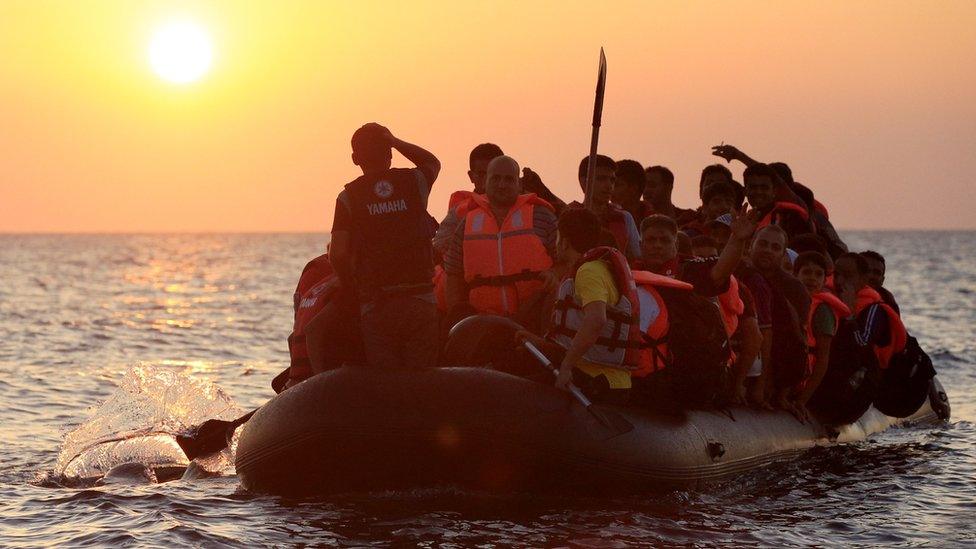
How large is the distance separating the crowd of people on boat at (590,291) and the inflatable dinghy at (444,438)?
257 mm

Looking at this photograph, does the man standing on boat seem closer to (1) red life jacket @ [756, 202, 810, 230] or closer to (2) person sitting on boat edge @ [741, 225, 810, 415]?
(2) person sitting on boat edge @ [741, 225, 810, 415]

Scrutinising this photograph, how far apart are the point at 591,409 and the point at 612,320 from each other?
56 cm

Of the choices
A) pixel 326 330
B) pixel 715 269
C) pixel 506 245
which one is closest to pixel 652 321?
pixel 715 269

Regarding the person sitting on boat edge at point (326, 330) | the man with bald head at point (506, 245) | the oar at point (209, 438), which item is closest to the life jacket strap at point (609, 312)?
the man with bald head at point (506, 245)

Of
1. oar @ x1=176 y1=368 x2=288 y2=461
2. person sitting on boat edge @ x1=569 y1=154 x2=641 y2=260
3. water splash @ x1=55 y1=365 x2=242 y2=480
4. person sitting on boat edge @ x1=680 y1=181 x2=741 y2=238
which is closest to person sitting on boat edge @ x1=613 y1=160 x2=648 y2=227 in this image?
person sitting on boat edge @ x1=569 y1=154 x2=641 y2=260

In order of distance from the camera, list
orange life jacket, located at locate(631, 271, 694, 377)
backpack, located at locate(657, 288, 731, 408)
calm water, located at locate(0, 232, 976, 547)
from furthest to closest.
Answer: backpack, located at locate(657, 288, 731, 408), orange life jacket, located at locate(631, 271, 694, 377), calm water, located at locate(0, 232, 976, 547)

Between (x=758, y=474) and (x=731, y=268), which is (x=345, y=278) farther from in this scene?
(x=758, y=474)

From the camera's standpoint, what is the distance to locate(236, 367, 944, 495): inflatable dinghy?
27.6 ft

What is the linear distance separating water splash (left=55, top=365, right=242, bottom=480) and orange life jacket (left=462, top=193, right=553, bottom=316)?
265 cm

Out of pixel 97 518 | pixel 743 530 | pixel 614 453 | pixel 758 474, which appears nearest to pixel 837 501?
pixel 758 474

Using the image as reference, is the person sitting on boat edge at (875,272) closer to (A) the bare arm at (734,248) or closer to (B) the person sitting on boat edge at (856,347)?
(B) the person sitting on boat edge at (856,347)

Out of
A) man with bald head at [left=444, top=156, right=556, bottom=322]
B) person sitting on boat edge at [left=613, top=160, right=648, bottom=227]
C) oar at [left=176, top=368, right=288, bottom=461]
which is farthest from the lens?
person sitting on boat edge at [left=613, top=160, right=648, bottom=227]

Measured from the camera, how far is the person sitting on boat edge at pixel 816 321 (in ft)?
36.1

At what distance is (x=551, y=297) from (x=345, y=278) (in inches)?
61.8
